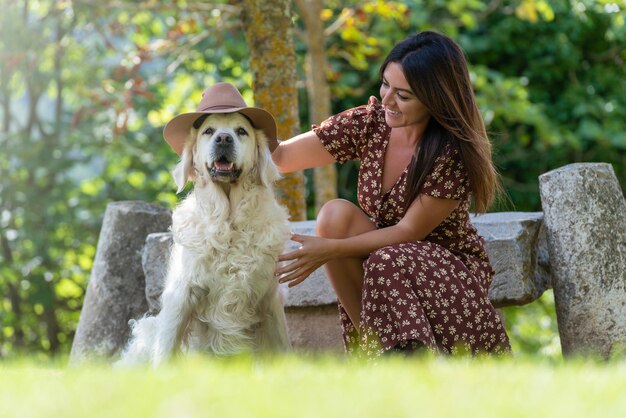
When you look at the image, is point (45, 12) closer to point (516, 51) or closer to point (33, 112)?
point (33, 112)

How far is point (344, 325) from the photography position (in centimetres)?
429

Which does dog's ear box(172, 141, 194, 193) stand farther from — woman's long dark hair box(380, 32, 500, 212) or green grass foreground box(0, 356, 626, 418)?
green grass foreground box(0, 356, 626, 418)

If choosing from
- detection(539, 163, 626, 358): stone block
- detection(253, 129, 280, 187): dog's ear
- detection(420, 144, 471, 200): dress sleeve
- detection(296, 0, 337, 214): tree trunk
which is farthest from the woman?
detection(296, 0, 337, 214): tree trunk

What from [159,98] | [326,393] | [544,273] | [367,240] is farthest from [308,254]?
[159,98]

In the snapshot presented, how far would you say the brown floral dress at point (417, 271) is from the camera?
3748 millimetres

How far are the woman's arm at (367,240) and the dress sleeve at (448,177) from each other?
0.03 m

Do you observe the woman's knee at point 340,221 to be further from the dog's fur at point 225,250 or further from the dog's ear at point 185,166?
the dog's ear at point 185,166

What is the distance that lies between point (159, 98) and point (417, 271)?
4.91 m

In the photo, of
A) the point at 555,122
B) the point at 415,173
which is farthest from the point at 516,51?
the point at 415,173

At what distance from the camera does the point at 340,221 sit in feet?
13.4

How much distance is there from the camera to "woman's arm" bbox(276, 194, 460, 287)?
12.7 ft

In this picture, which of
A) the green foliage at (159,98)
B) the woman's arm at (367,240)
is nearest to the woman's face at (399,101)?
the woman's arm at (367,240)

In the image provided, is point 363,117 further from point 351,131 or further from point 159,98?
point 159,98

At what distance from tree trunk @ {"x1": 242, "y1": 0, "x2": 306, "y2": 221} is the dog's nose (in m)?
1.75
